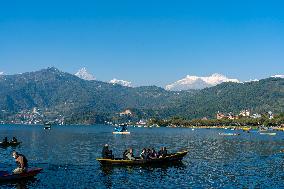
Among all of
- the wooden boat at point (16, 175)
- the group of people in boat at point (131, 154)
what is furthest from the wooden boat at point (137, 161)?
the wooden boat at point (16, 175)

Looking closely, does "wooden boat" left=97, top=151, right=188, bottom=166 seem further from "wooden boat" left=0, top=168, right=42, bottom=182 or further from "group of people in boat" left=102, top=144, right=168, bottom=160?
"wooden boat" left=0, top=168, right=42, bottom=182

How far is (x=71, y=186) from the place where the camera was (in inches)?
2226

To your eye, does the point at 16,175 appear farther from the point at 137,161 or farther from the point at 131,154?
the point at 137,161

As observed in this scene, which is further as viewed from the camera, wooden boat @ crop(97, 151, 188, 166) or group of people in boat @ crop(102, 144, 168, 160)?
group of people in boat @ crop(102, 144, 168, 160)

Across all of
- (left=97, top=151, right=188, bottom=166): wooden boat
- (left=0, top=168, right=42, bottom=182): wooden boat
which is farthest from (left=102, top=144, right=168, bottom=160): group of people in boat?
(left=0, top=168, right=42, bottom=182): wooden boat

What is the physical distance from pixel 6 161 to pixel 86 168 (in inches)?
804

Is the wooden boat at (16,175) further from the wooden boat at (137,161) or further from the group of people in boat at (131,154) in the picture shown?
the group of people in boat at (131,154)

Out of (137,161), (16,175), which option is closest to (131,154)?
(137,161)

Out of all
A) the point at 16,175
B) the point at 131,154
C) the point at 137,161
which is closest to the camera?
the point at 16,175

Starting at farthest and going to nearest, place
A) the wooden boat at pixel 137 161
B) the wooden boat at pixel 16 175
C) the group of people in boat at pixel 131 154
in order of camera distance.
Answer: the group of people in boat at pixel 131 154
the wooden boat at pixel 137 161
the wooden boat at pixel 16 175

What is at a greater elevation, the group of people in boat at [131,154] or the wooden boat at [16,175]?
the group of people in boat at [131,154]

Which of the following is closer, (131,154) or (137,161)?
(137,161)

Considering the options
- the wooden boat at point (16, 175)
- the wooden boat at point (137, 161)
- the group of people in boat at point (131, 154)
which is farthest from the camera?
the group of people in boat at point (131, 154)

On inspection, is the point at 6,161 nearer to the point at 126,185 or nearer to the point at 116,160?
the point at 116,160
